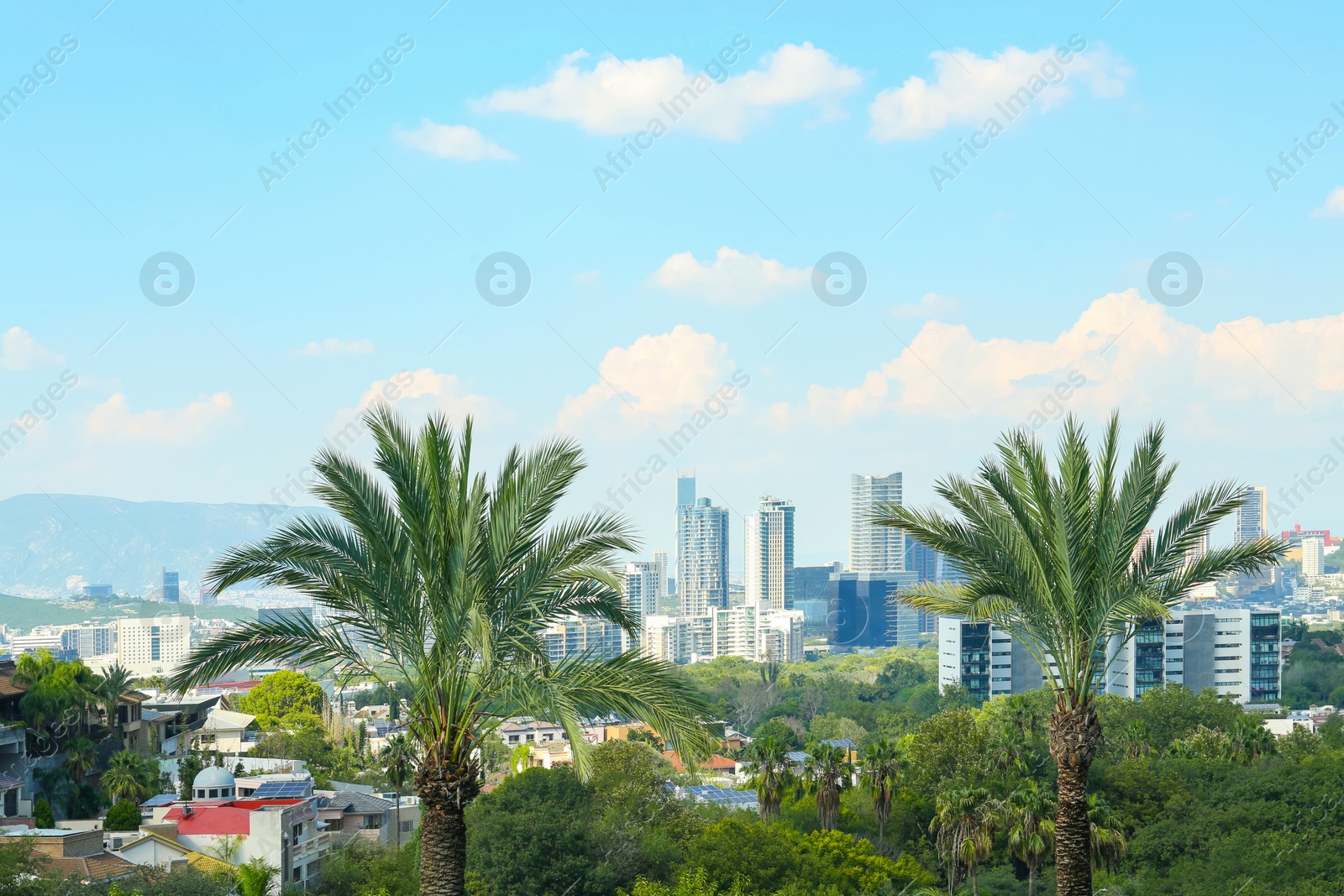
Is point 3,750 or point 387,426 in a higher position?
point 387,426

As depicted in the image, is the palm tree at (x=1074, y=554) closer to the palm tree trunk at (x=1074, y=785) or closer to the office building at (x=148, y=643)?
the palm tree trunk at (x=1074, y=785)

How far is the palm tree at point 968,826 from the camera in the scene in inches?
1083

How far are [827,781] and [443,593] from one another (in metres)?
24.9

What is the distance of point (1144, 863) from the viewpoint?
2883 cm

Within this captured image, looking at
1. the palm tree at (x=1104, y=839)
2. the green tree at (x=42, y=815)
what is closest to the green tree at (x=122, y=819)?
the green tree at (x=42, y=815)

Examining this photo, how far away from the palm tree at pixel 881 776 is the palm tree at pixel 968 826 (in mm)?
4400

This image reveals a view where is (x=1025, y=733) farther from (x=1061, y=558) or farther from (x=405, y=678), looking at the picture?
(x=405, y=678)

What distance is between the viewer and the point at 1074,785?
12383mm

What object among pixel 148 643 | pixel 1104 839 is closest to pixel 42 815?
pixel 1104 839

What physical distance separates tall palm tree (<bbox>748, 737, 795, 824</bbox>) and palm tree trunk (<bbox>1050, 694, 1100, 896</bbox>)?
72.7ft

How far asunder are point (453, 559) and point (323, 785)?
34050 mm

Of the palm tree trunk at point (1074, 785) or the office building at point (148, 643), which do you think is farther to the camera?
the office building at point (148, 643)

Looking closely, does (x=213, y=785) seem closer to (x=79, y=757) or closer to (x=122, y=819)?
(x=122, y=819)

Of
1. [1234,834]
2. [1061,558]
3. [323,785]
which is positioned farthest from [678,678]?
[323,785]
